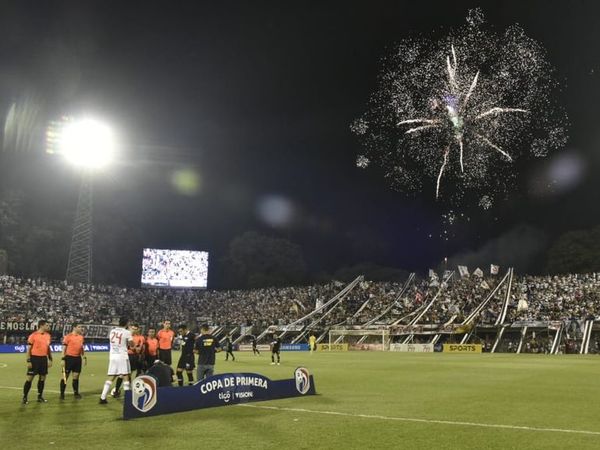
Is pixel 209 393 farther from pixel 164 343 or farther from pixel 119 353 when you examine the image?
pixel 164 343

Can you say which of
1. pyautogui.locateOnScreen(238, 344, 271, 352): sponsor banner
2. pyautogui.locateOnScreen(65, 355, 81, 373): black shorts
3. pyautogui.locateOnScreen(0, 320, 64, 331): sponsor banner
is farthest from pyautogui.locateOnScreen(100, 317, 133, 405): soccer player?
pyautogui.locateOnScreen(0, 320, 64, 331): sponsor banner

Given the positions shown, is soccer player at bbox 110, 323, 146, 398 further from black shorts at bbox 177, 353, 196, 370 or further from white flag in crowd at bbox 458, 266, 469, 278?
white flag in crowd at bbox 458, 266, 469, 278

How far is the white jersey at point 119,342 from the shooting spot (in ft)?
53.9

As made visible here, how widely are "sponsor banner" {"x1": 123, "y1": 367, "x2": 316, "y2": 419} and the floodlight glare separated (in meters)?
59.9

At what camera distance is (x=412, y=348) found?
2464 inches

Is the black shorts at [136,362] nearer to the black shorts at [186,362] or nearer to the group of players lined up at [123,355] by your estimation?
the group of players lined up at [123,355]

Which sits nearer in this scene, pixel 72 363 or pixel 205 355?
pixel 72 363

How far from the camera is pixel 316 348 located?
216ft

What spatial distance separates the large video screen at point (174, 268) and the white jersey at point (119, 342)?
243 feet

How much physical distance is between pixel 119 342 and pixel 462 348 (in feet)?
161

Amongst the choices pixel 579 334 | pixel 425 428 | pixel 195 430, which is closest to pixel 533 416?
pixel 425 428

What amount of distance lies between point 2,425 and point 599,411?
13.5 m

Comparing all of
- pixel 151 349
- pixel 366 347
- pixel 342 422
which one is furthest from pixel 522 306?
pixel 342 422

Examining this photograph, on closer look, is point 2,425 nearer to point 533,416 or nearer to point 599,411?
point 533,416
